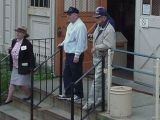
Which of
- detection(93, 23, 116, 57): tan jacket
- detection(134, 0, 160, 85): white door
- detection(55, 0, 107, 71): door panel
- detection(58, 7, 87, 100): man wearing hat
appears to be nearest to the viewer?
detection(93, 23, 116, 57): tan jacket

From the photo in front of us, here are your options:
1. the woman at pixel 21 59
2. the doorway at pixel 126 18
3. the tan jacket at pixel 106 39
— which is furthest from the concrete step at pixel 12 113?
the doorway at pixel 126 18

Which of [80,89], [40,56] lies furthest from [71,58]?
[40,56]

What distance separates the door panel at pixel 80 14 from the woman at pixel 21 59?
4.76 feet

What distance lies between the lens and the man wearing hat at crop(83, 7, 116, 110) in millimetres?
7508

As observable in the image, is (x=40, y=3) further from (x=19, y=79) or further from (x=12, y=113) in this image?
(x=12, y=113)

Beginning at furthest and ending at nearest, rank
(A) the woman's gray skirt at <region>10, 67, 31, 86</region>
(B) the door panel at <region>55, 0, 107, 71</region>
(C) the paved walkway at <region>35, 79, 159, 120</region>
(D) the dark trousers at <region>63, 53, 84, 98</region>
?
(B) the door panel at <region>55, 0, 107, 71</region>, (A) the woman's gray skirt at <region>10, 67, 31, 86</region>, (D) the dark trousers at <region>63, 53, 84, 98</region>, (C) the paved walkway at <region>35, 79, 159, 120</region>

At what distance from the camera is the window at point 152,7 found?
28.3ft

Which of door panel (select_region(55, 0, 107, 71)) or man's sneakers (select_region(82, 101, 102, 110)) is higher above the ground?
door panel (select_region(55, 0, 107, 71))

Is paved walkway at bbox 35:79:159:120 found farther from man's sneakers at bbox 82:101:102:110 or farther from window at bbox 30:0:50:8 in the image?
window at bbox 30:0:50:8

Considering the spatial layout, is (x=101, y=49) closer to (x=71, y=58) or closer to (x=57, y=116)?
(x=71, y=58)

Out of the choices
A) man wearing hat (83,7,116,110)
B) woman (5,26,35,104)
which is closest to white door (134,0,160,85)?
man wearing hat (83,7,116,110)

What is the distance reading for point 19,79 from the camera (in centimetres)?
895

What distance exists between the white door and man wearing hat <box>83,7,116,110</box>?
1.22m

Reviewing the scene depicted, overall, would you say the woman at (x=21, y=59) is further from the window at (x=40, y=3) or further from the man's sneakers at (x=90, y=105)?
the window at (x=40, y=3)
